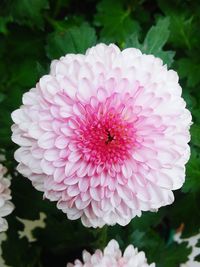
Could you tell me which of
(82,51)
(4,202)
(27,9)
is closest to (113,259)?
(4,202)

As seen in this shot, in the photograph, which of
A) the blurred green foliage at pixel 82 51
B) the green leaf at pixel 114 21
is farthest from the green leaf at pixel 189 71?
the green leaf at pixel 114 21

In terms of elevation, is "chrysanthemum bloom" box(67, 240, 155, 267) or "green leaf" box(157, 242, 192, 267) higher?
"green leaf" box(157, 242, 192, 267)

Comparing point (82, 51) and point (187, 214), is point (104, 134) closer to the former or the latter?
point (82, 51)

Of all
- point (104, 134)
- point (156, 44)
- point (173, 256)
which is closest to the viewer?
point (104, 134)

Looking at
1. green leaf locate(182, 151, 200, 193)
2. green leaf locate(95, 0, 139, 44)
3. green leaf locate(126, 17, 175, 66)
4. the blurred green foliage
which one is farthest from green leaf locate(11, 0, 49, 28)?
green leaf locate(182, 151, 200, 193)

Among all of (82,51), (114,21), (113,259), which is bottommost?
(113,259)

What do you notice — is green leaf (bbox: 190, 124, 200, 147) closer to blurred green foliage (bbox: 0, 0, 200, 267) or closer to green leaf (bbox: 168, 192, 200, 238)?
blurred green foliage (bbox: 0, 0, 200, 267)
